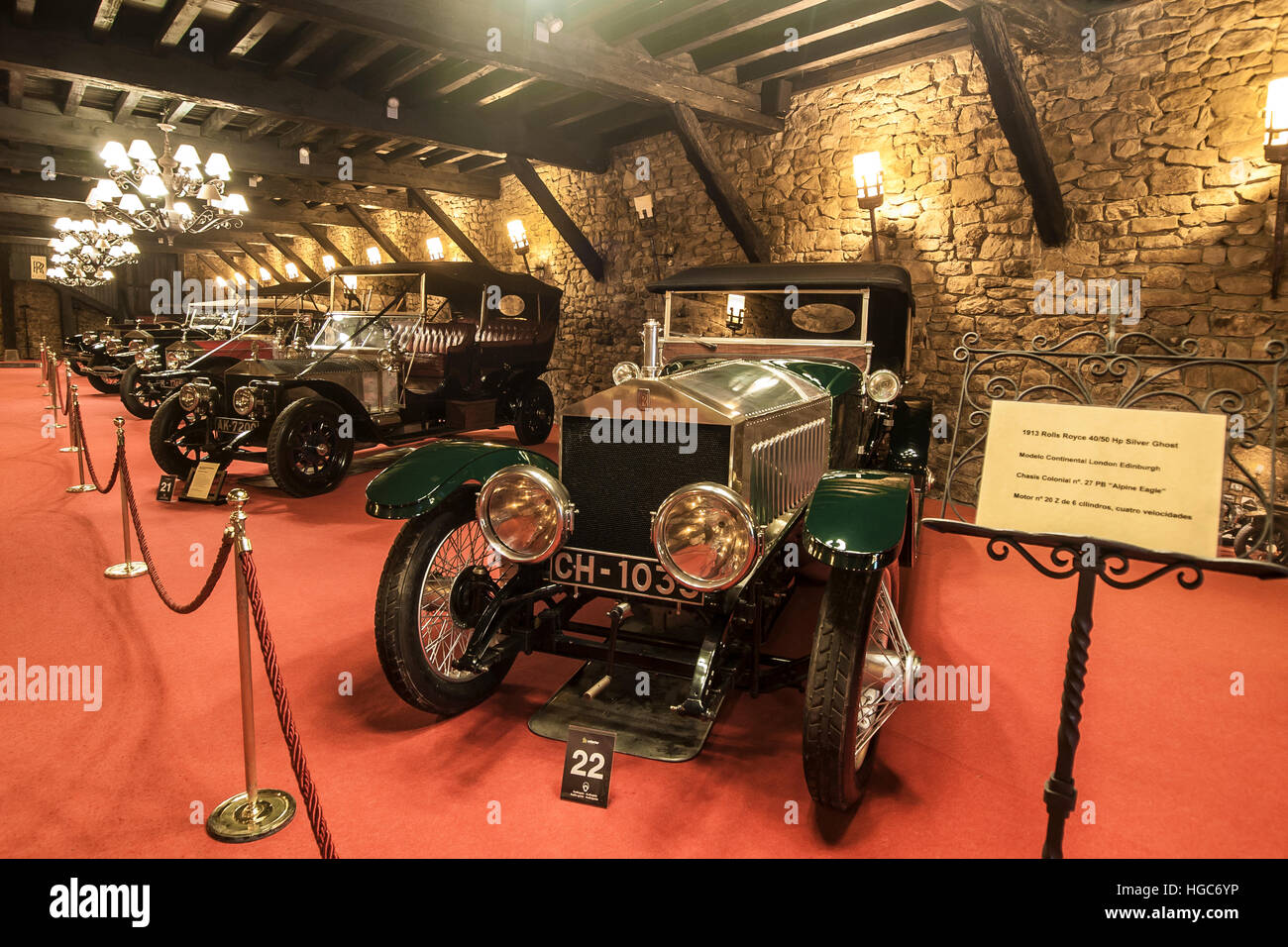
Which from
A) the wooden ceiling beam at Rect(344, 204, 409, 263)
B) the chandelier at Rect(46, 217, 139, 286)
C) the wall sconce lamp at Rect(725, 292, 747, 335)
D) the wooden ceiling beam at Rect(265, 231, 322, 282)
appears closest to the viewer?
the wall sconce lamp at Rect(725, 292, 747, 335)

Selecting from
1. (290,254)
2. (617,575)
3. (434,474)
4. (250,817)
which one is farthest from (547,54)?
(290,254)

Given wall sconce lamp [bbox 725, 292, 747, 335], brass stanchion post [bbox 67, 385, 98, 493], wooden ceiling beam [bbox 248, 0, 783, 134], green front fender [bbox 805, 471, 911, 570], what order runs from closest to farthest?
green front fender [bbox 805, 471, 911, 570]
wooden ceiling beam [bbox 248, 0, 783, 134]
brass stanchion post [bbox 67, 385, 98, 493]
wall sconce lamp [bbox 725, 292, 747, 335]

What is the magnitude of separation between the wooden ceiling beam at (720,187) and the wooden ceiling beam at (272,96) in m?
2.29

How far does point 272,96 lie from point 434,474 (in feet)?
18.7

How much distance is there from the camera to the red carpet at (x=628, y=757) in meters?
1.80

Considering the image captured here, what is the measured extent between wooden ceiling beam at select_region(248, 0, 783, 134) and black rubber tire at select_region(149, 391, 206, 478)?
3164 millimetres

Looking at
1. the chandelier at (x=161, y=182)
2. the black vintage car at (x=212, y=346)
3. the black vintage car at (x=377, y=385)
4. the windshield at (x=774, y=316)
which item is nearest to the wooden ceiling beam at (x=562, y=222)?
the black vintage car at (x=377, y=385)

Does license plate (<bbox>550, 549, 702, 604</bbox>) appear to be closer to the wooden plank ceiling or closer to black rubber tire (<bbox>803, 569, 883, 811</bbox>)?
black rubber tire (<bbox>803, 569, 883, 811</bbox>)

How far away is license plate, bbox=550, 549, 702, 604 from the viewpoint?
2.13 metres

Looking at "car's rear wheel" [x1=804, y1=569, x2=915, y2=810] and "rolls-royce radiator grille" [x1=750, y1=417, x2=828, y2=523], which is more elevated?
"rolls-royce radiator grille" [x1=750, y1=417, x2=828, y2=523]

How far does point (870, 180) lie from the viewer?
18.8ft

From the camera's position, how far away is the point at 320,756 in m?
2.12

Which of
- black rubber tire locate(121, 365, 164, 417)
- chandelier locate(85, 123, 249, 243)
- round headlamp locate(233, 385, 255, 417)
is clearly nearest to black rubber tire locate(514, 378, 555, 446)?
round headlamp locate(233, 385, 255, 417)

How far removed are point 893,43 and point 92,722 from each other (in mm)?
6499
